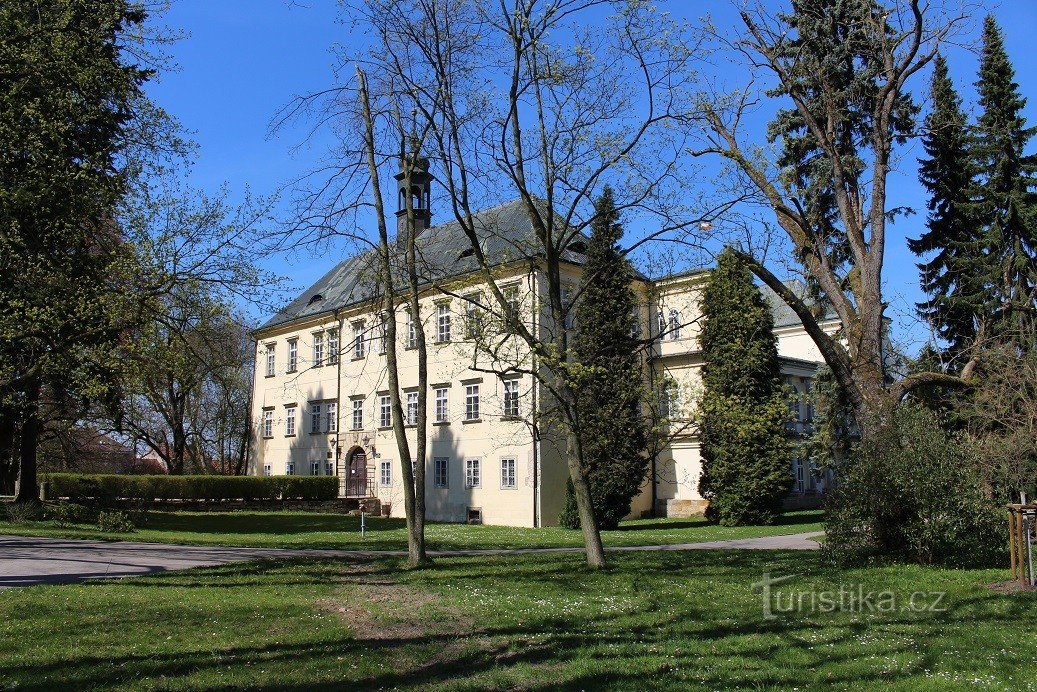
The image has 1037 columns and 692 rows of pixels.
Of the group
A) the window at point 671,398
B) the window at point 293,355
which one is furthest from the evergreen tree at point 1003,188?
the window at point 293,355

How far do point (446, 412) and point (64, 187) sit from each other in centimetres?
2281

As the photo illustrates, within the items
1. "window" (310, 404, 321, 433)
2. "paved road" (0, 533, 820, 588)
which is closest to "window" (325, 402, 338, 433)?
"window" (310, 404, 321, 433)

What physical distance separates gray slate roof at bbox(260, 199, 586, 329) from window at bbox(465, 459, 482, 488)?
27.1ft

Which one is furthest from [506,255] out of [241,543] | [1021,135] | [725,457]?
[1021,135]

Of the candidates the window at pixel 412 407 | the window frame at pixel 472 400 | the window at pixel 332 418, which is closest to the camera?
the window frame at pixel 472 400

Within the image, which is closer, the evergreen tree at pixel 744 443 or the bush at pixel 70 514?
the bush at pixel 70 514

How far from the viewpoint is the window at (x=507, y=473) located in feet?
105

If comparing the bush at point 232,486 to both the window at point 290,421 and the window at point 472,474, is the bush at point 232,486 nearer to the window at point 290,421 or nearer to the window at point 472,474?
the window at point 290,421

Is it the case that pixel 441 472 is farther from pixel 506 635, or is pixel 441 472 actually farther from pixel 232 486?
pixel 506 635

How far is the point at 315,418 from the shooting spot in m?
43.3

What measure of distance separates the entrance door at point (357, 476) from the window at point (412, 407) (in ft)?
9.54

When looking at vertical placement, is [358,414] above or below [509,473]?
above

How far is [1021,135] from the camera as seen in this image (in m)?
27.2

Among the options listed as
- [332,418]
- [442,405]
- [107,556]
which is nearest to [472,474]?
[442,405]
